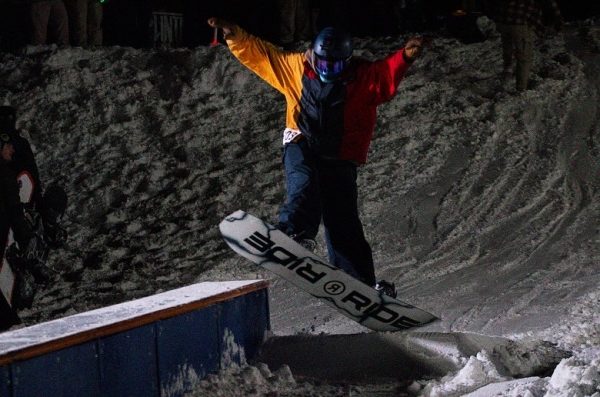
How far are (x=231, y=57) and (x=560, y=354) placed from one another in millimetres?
9411

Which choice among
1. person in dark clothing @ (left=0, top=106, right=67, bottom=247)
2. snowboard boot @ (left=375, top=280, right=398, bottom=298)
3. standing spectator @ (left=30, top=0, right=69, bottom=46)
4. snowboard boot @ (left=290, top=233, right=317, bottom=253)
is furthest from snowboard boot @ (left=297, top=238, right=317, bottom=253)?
standing spectator @ (left=30, top=0, right=69, bottom=46)

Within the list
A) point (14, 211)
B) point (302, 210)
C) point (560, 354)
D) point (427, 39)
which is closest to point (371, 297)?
point (302, 210)

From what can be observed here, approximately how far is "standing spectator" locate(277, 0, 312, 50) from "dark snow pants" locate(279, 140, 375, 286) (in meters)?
9.02

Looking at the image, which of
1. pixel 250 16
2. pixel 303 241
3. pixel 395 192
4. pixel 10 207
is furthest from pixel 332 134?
pixel 250 16

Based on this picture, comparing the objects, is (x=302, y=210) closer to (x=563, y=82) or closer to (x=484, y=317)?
(x=484, y=317)

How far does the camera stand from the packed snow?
5207mm

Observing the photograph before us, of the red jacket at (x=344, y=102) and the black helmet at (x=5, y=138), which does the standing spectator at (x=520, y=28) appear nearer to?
the red jacket at (x=344, y=102)

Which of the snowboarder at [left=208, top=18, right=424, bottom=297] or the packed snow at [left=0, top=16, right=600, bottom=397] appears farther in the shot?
the snowboarder at [left=208, top=18, right=424, bottom=297]

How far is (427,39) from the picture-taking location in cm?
561

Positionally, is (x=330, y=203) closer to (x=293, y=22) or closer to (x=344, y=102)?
(x=344, y=102)

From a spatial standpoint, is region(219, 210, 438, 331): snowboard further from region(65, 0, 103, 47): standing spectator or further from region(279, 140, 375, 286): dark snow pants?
region(65, 0, 103, 47): standing spectator

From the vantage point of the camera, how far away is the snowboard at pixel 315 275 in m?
5.31

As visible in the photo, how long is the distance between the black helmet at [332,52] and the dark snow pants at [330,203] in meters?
0.49

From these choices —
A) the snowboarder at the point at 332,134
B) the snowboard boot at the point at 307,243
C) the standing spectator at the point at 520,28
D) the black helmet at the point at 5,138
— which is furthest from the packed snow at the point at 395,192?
the black helmet at the point at 5,138
